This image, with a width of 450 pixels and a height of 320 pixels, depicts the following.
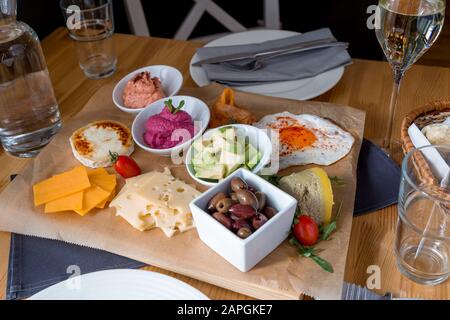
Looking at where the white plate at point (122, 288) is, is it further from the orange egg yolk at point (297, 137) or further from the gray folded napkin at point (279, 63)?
the gray folded napkin at point (279, 63)

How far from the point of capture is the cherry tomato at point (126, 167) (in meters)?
1.11

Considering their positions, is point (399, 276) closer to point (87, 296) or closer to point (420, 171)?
point (420, 171)

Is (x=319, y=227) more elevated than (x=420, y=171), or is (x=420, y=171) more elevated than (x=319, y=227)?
(x=420, y=171)

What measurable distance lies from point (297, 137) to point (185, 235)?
16.5 inches

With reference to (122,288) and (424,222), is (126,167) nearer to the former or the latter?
(122,288)

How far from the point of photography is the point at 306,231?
908mm

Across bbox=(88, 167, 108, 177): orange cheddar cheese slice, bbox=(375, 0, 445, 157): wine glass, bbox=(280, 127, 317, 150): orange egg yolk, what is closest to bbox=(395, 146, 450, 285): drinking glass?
bbox=(375, 0, 445, 157): wine glass

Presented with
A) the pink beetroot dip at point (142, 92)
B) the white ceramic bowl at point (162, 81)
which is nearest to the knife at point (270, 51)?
the white ceramic bowl at point (162, 81)

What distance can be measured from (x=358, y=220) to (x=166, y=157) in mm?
484

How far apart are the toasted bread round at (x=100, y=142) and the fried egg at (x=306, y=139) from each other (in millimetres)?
348

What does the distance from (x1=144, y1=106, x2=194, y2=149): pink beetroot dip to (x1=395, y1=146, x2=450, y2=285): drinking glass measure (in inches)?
21.6
